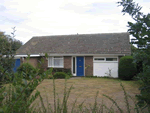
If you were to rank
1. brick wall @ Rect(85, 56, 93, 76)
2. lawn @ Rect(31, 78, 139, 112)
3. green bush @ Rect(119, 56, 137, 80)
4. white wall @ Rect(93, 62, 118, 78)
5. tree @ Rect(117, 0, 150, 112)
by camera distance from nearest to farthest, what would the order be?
tree @ Rect(117, 0, 150, 112) < lawn @ Rect(31, 78, 139, 112) < green bush @ Rect(119, 56, 137, 80) < white wall @ Rect(93, 62, 118, 78) < brick wall @ Rect(85, 56, 93, 76)

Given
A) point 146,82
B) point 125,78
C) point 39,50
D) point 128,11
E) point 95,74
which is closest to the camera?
point 146,82

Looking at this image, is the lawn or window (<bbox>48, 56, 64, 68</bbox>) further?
window (<bbox>48, 56, 64, 68</bbox>)

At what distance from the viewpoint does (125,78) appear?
14.9 meters

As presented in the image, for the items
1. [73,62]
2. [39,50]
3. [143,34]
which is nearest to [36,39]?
[39,50]

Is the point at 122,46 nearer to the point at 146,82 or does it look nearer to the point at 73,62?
the point at 73,62

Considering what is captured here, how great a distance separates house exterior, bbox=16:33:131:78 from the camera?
16906 mm

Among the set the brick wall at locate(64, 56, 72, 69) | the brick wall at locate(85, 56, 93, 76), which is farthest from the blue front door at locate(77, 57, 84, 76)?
the brick wall at locate(64, 56, 72, 69)

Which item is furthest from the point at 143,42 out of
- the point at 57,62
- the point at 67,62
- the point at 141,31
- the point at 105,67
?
the point at 57,62

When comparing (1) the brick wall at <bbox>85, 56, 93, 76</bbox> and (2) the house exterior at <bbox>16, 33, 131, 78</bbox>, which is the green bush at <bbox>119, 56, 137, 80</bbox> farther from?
(1) the brick wall at <bbox>85, 56, 93, 76</bbox>

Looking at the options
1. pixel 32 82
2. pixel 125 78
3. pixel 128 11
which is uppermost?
pixel 128 11

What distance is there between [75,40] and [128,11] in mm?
17604

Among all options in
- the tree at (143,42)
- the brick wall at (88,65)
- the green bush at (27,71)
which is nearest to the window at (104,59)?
the brick wall at (88,65)

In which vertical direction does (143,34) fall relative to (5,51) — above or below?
above

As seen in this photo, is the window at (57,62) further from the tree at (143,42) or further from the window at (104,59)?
the tree at (143,42)
